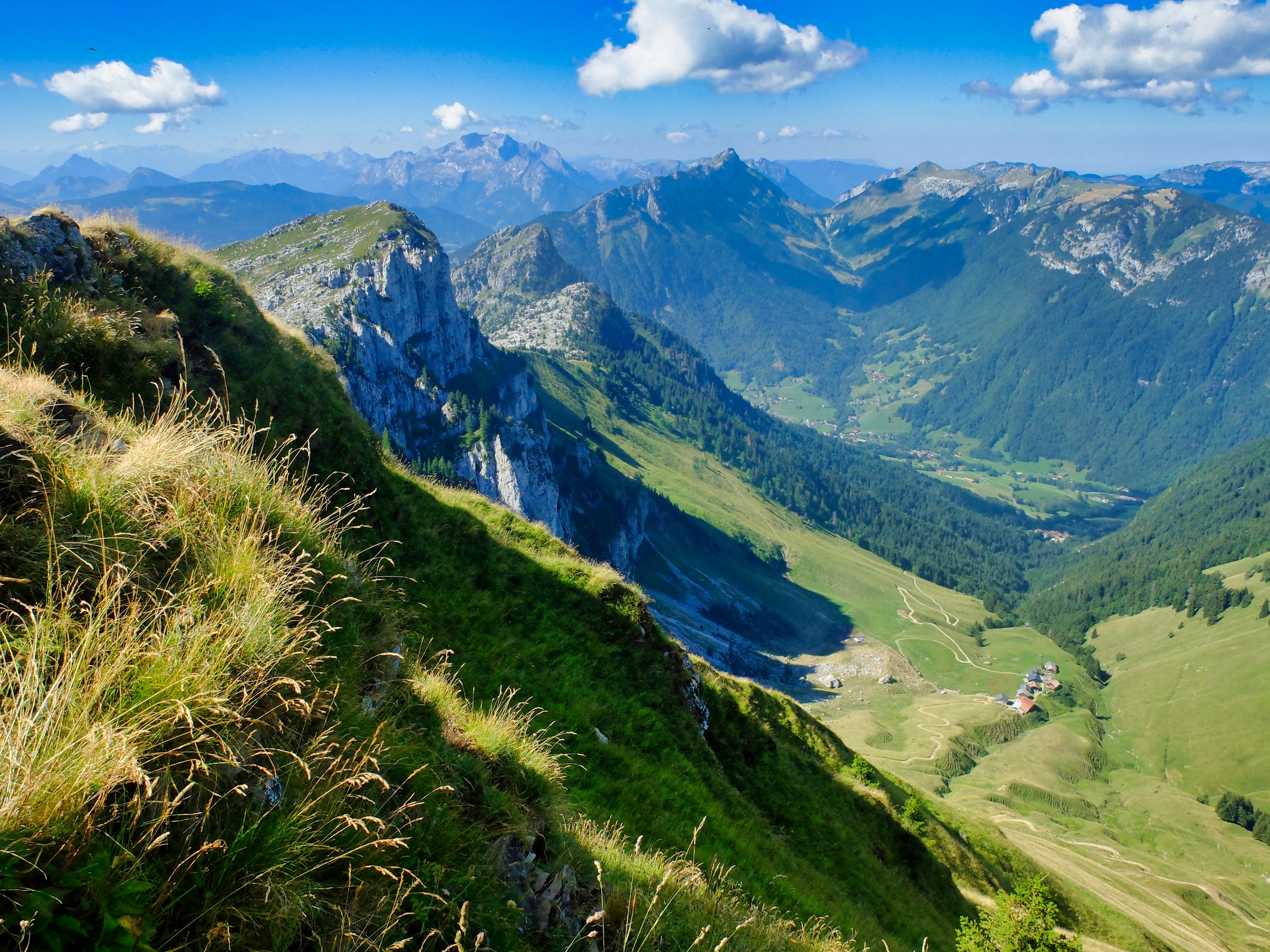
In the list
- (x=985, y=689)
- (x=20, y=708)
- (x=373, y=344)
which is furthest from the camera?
(x=985, y=689)

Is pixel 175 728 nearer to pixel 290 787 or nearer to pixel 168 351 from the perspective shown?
pixel 290 787

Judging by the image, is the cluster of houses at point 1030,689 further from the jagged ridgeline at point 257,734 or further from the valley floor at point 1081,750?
the jagged ridgeline at point 257,734

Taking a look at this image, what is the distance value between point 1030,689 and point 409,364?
21274cm

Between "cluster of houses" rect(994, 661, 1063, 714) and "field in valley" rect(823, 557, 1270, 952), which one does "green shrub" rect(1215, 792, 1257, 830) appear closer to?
"field in valley" rect(823, 557, 1270, 952)

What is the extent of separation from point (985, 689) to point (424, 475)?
687ft

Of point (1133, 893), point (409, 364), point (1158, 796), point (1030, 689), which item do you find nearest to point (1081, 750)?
point (1158, 796)

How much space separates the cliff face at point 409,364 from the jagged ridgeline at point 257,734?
138 meters

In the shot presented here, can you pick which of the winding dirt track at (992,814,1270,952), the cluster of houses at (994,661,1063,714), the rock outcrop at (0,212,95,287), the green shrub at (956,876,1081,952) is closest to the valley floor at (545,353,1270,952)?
the winding dirt track at (992,814,1270,952)

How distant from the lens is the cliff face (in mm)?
159375

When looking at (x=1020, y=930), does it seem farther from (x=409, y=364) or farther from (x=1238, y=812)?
(x=409, y=364)

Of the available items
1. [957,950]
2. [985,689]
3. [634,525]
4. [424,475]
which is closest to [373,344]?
[634,525]

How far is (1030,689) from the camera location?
186 meters

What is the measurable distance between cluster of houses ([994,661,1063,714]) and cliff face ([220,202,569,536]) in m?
139

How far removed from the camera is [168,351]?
12992mm
